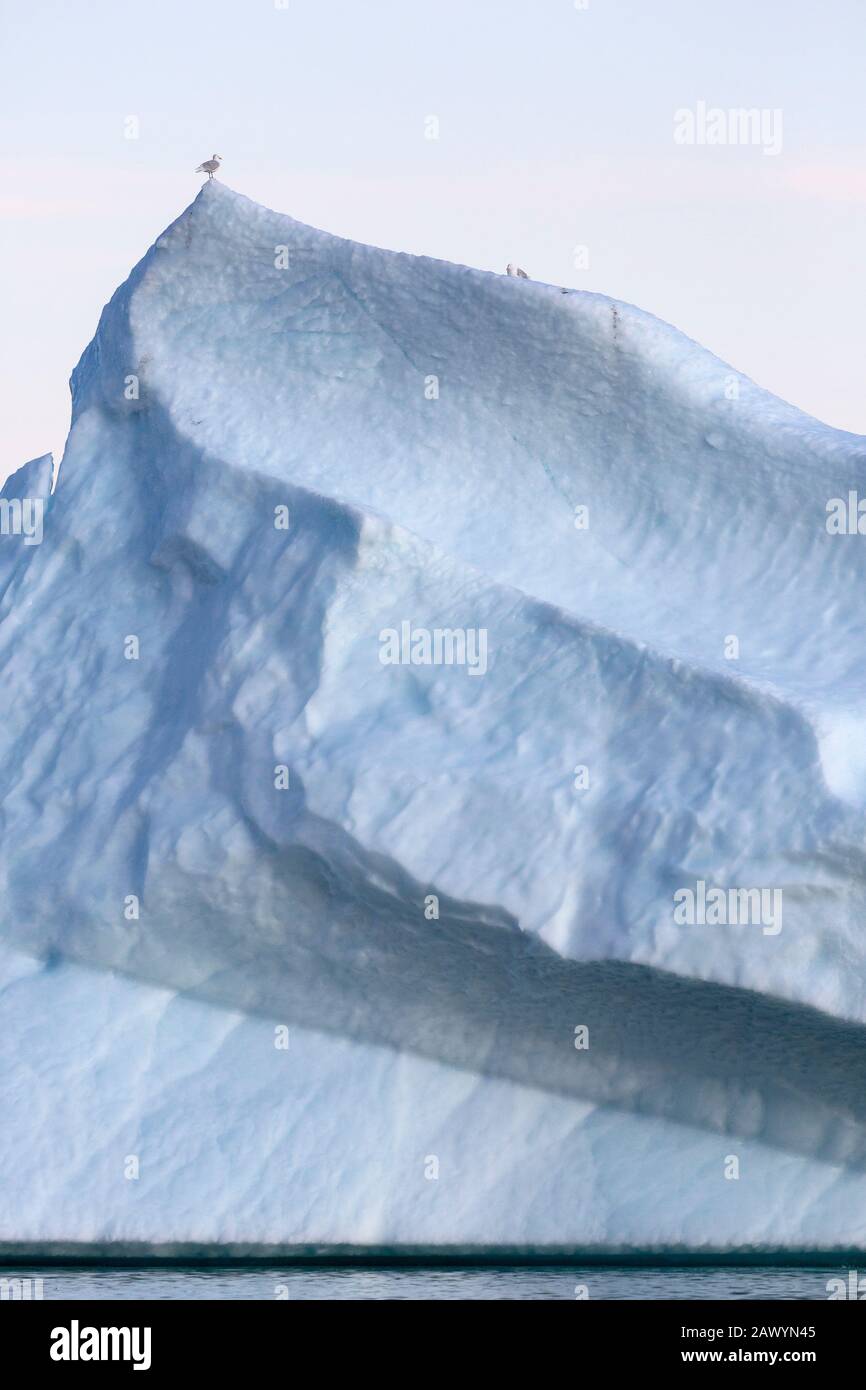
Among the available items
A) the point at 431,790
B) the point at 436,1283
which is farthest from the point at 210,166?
the point at 436,1283

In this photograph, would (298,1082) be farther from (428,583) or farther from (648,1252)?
(428,583)

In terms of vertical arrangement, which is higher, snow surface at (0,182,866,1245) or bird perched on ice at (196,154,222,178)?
bird perched on ice at (196,154,222,178)

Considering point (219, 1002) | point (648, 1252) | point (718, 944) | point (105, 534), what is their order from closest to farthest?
point (718, 944) → point (648, 1252) → point (219, 1002) → point (105, 534)

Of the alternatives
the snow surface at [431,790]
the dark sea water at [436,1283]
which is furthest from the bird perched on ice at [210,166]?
the dark sea water at [436,1283]

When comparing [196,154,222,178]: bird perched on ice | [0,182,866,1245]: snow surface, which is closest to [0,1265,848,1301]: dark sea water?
[0,182,866,1245]: snow surface

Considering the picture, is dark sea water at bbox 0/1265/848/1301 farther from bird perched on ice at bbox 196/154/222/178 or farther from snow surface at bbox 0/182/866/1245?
bird perched on ice at bbox 196/154/222/178

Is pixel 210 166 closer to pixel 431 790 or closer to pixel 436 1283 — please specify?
pixel 431 790

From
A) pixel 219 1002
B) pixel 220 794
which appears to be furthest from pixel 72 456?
pixel 219 1002
